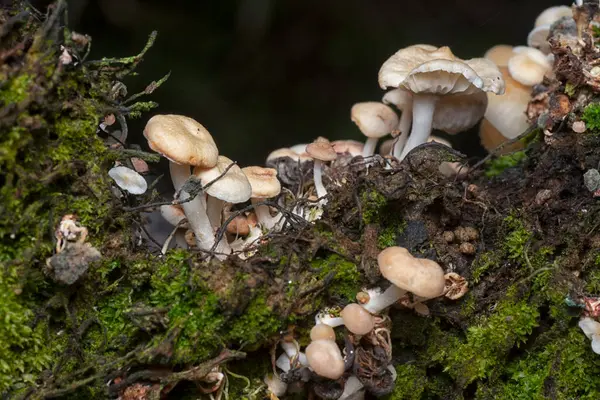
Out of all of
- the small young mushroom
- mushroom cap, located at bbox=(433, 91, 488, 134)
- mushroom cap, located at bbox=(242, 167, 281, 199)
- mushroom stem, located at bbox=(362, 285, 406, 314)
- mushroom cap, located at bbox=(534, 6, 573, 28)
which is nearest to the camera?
mushroom stem, located at bbox=(362, 285, 406, 314)

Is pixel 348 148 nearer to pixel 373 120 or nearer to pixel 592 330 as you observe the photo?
pixel 373 120

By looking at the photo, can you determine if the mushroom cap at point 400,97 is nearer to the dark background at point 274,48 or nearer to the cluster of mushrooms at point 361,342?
the cluster of mushrooms at point 361,342

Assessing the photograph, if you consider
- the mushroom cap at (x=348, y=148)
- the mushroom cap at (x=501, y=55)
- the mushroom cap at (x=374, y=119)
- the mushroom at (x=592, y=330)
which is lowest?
the mushroom at (x=592, y=330)

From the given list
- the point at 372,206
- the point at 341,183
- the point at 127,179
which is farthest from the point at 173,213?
the point at 372,206

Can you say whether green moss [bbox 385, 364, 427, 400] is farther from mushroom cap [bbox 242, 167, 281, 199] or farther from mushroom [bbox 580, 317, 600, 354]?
mushroom cap [bbox 242, 167, 281, 199]

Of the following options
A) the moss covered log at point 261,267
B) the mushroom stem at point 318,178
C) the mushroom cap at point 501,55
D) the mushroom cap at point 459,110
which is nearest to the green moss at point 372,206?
the moss covered log at point 261,267

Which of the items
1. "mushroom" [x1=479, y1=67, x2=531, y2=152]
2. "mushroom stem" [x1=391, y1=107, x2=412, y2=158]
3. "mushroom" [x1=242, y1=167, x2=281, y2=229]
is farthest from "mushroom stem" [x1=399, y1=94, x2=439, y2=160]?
"mushroom" [x1=242, y1=167, x2=281, y2=229]
